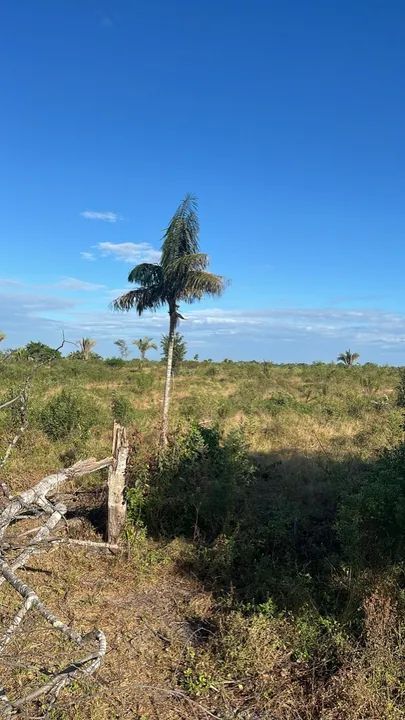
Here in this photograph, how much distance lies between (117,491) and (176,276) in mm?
4873

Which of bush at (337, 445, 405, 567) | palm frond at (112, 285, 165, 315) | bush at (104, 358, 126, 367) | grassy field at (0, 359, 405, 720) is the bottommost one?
grassy field at (0, 359, 405, 720)

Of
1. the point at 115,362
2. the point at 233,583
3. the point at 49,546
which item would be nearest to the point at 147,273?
the point at 233,583

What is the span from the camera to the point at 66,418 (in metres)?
12.5

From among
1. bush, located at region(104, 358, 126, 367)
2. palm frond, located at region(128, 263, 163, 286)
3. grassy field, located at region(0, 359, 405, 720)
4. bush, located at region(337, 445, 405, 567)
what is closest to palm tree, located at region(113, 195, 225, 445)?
palm frond, located at region(128, 263, 163, 286)

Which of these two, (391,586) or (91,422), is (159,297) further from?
(391,586)

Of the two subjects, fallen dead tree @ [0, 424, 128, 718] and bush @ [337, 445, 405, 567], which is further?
bush @ [337, 445, 405, 567]

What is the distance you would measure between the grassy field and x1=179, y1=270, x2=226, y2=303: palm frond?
9.63 feet

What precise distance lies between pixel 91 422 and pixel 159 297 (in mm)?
3841

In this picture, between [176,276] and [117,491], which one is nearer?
[117,491]

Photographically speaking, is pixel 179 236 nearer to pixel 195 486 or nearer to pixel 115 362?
pixel 195 486

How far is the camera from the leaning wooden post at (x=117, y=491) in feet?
24.1

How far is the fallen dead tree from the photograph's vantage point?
6.78 feet

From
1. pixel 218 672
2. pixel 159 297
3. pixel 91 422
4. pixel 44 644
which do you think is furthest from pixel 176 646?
pixel 91 422

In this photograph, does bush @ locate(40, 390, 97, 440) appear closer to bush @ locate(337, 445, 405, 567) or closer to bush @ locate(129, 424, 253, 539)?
bush @ locate(129, 424, 253, 539)
